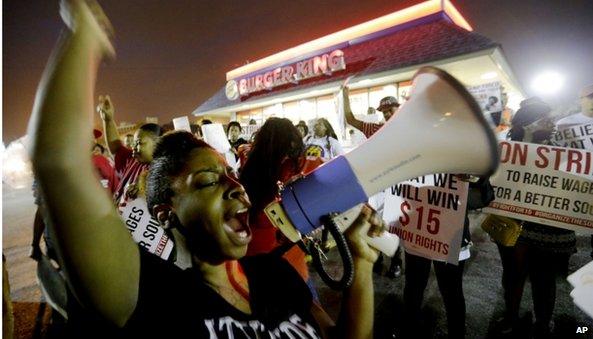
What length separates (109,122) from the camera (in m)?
3.70

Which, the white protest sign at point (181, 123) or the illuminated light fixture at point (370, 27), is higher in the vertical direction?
the illuminated light fixture at point (370, 27)

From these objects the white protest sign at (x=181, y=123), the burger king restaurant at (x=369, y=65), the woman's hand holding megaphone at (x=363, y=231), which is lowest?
the woman's hand holding megaphone at (x=363, y=231)

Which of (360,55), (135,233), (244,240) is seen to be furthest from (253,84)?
(244,240)

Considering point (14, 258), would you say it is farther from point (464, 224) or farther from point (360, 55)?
point (360, 55)

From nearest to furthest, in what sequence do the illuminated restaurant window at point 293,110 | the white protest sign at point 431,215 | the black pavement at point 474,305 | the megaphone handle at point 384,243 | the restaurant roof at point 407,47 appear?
the megaphone handle at point 384,243
the white protest sign at point 431,215
the black pavement at point 474,305
the restaurant roof at point 407,47
the illuminated restaurant window at point 293,110

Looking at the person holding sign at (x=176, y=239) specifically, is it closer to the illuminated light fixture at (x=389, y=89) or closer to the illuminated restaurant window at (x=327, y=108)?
the illuminated light fixture at (x=389, y=89)

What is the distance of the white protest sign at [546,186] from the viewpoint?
107 inches

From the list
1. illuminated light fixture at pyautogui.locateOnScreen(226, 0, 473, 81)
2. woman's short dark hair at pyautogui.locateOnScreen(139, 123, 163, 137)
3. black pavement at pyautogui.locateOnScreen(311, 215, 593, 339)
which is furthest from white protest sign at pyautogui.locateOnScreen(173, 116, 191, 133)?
illuminated light fixture at pyautogui.locateOnScreen(226, 0, 473, 81)

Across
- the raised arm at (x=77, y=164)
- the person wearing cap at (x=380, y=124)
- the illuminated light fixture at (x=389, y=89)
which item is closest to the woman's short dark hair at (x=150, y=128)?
the person wearing cap at (x=380, y=124)

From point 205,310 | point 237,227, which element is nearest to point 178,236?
point 237,227

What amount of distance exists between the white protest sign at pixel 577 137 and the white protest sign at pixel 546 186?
0.82 metres

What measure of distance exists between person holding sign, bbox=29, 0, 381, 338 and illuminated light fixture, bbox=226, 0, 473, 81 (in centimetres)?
1476

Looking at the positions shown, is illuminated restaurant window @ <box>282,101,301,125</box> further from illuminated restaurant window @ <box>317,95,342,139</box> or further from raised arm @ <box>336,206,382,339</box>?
raised arm @ <box>336,206,382,339</box>

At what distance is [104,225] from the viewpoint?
0.88 m
